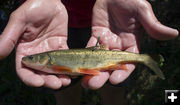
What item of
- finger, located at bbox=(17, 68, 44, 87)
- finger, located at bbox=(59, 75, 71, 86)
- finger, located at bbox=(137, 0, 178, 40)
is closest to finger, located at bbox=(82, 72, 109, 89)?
finger, located at bbox=(59, 75, 71, 86)

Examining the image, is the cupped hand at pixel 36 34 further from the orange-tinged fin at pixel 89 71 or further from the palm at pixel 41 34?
the orange-tinged fin at pixel 89 71

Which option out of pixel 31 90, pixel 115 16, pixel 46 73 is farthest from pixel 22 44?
pixel 31 90

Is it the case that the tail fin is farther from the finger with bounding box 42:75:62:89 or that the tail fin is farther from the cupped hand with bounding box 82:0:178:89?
the finger with bounding box 42:75:62:89

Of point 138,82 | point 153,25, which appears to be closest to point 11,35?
point 153,25

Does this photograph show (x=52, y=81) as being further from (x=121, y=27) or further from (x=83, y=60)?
(x=121, y=27)

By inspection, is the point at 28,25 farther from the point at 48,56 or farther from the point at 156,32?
the point at 156,32

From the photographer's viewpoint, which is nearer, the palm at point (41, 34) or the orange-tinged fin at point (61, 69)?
the palm at point (41, 34)

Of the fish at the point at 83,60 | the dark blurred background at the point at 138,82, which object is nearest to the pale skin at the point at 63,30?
the fish at the point at 83,60
